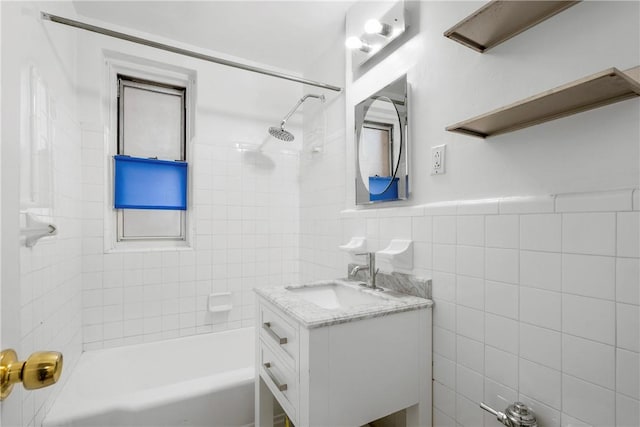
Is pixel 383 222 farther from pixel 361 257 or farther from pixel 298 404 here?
pixel 298 404

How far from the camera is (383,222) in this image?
1.59 meters

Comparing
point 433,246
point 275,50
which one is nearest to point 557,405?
point 433,246

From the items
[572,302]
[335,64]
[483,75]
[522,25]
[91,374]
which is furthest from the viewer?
[335,64]

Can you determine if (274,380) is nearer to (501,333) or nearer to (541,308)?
(501,333)

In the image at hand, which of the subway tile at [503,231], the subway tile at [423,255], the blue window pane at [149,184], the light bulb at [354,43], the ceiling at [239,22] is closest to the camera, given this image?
the subway tile at [503,231]

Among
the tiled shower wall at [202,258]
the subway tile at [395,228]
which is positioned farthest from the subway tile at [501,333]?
the tiled shower wall at [202,258]

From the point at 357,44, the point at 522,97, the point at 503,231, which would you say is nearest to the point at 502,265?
the point at 503,231

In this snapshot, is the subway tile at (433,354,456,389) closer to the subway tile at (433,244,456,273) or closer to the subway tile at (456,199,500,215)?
the subway tile at (433,244,456,273)

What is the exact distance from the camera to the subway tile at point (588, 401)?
81 centimetres

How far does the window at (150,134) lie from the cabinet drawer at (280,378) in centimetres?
134

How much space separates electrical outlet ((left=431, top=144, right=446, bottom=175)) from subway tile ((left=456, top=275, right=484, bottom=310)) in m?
0.44

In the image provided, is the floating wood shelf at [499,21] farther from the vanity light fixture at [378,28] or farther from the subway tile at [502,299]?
the subway tile at [502,299]

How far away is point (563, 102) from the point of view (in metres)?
0.84

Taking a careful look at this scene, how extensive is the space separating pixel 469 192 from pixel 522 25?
559 mm
